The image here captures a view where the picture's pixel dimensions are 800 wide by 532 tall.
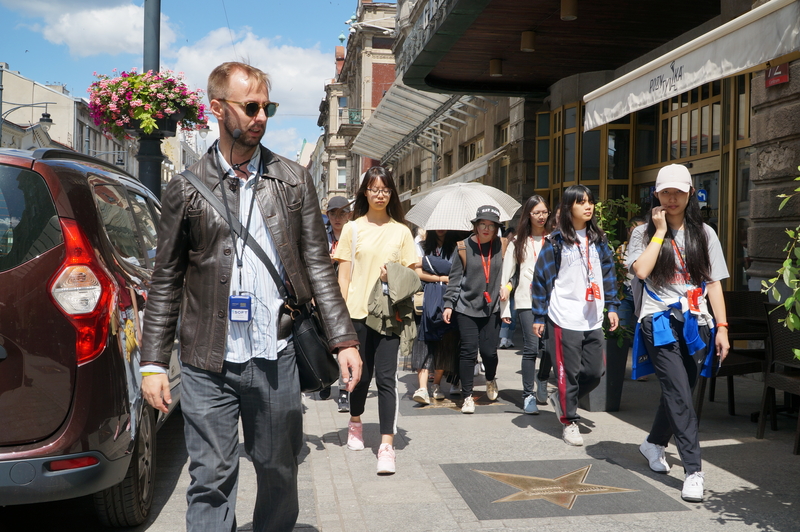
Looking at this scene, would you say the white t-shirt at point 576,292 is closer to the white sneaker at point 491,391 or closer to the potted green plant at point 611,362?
the potted green plant at point 611,362

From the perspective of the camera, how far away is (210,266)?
2738 mm

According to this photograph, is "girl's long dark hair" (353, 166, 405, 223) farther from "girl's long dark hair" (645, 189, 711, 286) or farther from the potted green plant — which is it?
the potted green plant

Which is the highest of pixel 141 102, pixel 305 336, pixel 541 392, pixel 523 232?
pixel 141 102

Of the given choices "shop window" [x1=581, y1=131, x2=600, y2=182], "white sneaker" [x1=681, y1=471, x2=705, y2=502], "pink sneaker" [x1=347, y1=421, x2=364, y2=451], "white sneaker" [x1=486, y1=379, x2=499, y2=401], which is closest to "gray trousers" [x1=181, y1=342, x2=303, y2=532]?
"white sneaker" [x1=681, y1=471, x2=705, y2=502]

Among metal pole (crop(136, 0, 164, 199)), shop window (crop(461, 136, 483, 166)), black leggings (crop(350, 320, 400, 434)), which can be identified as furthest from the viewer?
shop window (crop(461, 136, 483, 166))

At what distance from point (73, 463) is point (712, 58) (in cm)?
455

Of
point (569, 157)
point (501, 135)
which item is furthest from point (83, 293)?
point (501, 135)

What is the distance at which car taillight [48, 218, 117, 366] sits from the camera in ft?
10.8

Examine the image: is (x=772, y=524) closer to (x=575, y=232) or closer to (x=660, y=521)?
(x=660, y=521)

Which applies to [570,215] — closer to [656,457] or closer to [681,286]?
[681,286]

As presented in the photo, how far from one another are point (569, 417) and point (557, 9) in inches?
290

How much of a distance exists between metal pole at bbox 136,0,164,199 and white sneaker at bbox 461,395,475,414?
5.59 metres

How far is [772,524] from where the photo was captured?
402 cm

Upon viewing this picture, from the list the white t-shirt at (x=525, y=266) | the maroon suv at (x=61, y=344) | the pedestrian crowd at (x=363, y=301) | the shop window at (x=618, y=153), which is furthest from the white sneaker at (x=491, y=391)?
the shop window at (x=618, y=153)
